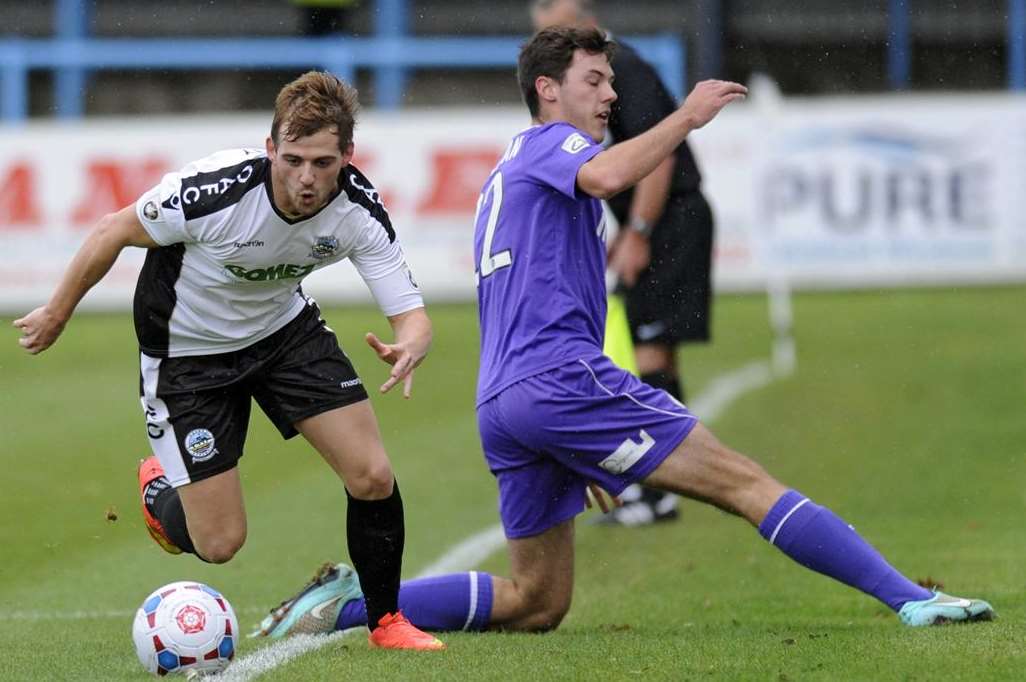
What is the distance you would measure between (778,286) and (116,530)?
7.90m

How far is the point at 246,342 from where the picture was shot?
599 centimetres

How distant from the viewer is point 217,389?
602cm

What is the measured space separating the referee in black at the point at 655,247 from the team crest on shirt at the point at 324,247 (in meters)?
2.79

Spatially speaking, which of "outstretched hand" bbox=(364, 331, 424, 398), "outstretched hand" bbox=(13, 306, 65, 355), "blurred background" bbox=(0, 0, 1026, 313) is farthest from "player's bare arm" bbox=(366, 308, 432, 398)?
"blurred background" bbox=(0, 0, 1026, 313)

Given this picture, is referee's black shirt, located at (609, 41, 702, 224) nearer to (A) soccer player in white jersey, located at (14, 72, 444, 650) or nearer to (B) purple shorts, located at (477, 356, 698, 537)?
(A) soccer player in white jersey, located at (14, 72, 444, 650)

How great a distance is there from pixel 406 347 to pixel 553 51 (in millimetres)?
1097

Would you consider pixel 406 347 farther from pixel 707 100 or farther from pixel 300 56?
pixel 300 56

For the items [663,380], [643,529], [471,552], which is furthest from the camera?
[663,380]

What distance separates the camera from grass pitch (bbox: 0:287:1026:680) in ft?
17.2

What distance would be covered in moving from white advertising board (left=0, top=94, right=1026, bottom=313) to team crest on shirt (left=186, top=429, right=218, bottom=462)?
1336 cm

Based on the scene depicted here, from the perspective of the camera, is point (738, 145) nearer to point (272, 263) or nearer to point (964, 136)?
point (964, 136)

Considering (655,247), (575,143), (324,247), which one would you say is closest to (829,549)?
(575,143)

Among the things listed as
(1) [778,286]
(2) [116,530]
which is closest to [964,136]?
(1) [778,286]

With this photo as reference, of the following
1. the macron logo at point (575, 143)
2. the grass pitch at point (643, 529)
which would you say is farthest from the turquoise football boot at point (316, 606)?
the macron logo at point (575, 143)
